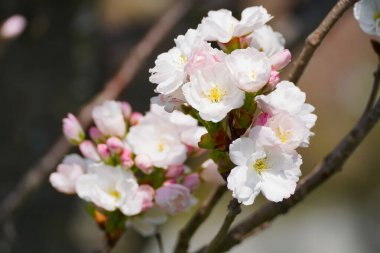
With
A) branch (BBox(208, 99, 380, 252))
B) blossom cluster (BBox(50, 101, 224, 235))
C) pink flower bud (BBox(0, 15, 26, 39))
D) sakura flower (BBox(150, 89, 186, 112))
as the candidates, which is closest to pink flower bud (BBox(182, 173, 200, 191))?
blossom cluster (BBox(50, 101, 224, 235))

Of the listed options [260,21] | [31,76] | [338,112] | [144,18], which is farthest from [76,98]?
[260,21]

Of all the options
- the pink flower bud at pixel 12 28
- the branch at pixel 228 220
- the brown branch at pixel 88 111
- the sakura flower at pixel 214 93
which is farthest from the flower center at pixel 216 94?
the brown branch at pixel 88 111

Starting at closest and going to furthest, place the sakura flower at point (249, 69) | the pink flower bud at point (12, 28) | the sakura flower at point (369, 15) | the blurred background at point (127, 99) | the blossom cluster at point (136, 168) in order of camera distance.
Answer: the sakura flower at point (249, 69), the sakura flower at point (369, 15), the blossom cluster at point (136, 168), the pink flower bud at point (12, 28), the blurred background at point (127, 99)

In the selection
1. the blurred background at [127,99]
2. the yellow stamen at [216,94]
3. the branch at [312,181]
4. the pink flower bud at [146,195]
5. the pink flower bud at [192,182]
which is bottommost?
the blurred background at [127,99]

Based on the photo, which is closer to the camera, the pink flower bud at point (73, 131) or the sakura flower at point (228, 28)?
the sakura flower at point (228, 28)

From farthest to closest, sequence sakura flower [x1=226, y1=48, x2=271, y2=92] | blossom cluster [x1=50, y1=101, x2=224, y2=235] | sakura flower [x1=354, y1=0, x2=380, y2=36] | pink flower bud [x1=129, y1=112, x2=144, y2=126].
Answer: pink flower bud [x1=129, y1=112, x2=144, y2=126] → blossom cluster [x1=50, y1=101, x2=224, y2=235] → sakura flower [x1=354, y1=0, x2=380, y2=36] → sakura flower [x1=226, y1=48, x2=271, y2=92]

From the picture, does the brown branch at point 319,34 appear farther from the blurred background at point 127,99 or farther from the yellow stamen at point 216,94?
the blurred background at point 127,99

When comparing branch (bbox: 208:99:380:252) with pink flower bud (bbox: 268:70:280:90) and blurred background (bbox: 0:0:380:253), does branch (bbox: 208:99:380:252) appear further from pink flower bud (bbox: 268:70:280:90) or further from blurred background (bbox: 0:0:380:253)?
blurred background (bbox: 0:0:380:253)

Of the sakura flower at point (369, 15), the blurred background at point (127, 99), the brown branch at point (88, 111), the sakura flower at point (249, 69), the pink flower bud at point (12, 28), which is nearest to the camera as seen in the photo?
the sakura flower at point (249, 69)
